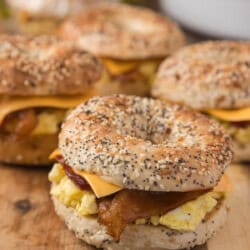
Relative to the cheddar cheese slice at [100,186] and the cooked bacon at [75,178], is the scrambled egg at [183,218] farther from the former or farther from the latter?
the cooked bacon at [75,178]

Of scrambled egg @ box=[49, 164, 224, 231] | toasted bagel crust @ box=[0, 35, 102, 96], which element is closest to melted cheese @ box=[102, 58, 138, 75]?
toasted bagel crust @ box=[0, 35, 102, 96]

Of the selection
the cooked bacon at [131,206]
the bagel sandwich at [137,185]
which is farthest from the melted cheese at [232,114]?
the cooked bacon at [131,206]

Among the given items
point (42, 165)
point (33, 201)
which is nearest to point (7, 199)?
point (33, 201)

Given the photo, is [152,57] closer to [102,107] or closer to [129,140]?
[102,107]

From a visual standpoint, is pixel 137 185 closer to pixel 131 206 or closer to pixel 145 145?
pixel 131 206

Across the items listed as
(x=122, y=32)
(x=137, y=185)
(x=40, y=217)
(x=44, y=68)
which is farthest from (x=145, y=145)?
(x=122, y=32)
